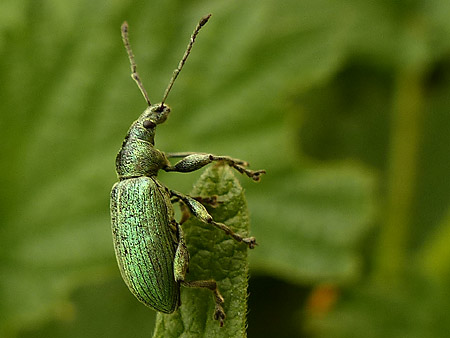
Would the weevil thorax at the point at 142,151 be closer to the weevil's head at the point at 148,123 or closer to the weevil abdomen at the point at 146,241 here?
the weevil's head at the point at 148,123

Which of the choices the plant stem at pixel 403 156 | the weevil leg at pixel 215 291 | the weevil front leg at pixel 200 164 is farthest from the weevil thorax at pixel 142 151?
the plant stem at pixel 403 156

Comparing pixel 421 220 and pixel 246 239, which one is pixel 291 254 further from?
pixel 246 239

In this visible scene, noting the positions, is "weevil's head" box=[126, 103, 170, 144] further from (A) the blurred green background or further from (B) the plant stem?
(B) the plant stem

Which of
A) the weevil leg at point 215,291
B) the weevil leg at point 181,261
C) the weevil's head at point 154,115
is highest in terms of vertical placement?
the weevil's head at point 154,115

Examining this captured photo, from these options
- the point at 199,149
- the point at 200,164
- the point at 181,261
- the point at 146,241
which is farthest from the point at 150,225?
the point at 199,149

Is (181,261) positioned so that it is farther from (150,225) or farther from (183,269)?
(150,225)

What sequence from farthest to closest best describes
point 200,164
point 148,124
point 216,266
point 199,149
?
1. point 199,149
2. point 148,124
3. point 200,164
4. point 216,266

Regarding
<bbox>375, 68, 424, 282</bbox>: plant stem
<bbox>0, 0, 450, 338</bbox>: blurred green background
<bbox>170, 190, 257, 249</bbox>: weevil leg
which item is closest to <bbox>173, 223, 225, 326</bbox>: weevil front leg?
<bbox>170, 190, 257, 249</bbox>: weevil leg
